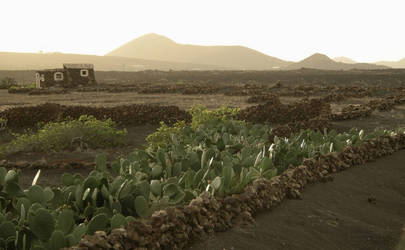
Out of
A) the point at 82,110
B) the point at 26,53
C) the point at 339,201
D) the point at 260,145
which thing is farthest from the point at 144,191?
the point at 26,53

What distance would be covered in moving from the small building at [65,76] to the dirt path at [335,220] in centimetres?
3459

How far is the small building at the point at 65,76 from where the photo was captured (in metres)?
38.0

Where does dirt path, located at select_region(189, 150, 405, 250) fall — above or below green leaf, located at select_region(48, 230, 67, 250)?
below

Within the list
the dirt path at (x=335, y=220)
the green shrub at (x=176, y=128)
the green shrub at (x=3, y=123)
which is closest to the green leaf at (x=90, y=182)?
the dirt path at (x=335, y=220)

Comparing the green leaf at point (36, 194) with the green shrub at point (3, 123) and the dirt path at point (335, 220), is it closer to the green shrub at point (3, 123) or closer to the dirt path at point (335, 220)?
the dirt path at point (335, 220)

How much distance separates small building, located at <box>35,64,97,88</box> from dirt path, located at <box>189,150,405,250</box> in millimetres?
34590

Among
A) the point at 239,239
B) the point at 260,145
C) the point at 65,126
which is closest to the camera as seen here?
the point at 239,239

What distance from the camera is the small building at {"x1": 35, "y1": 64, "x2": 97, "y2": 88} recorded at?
38006 mm

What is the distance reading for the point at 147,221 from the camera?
11.9ft

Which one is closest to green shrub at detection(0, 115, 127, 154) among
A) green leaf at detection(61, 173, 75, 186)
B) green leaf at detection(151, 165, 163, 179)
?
green leaf at detection(151, 165, 163, 179)

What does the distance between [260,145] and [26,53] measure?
185296 mm

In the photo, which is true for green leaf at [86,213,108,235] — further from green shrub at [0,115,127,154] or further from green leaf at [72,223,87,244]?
green shrub at [0,115,127,154]

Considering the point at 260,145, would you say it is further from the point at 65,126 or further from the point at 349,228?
the point at 65,126

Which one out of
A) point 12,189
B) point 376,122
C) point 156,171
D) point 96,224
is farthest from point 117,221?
point 376,122
